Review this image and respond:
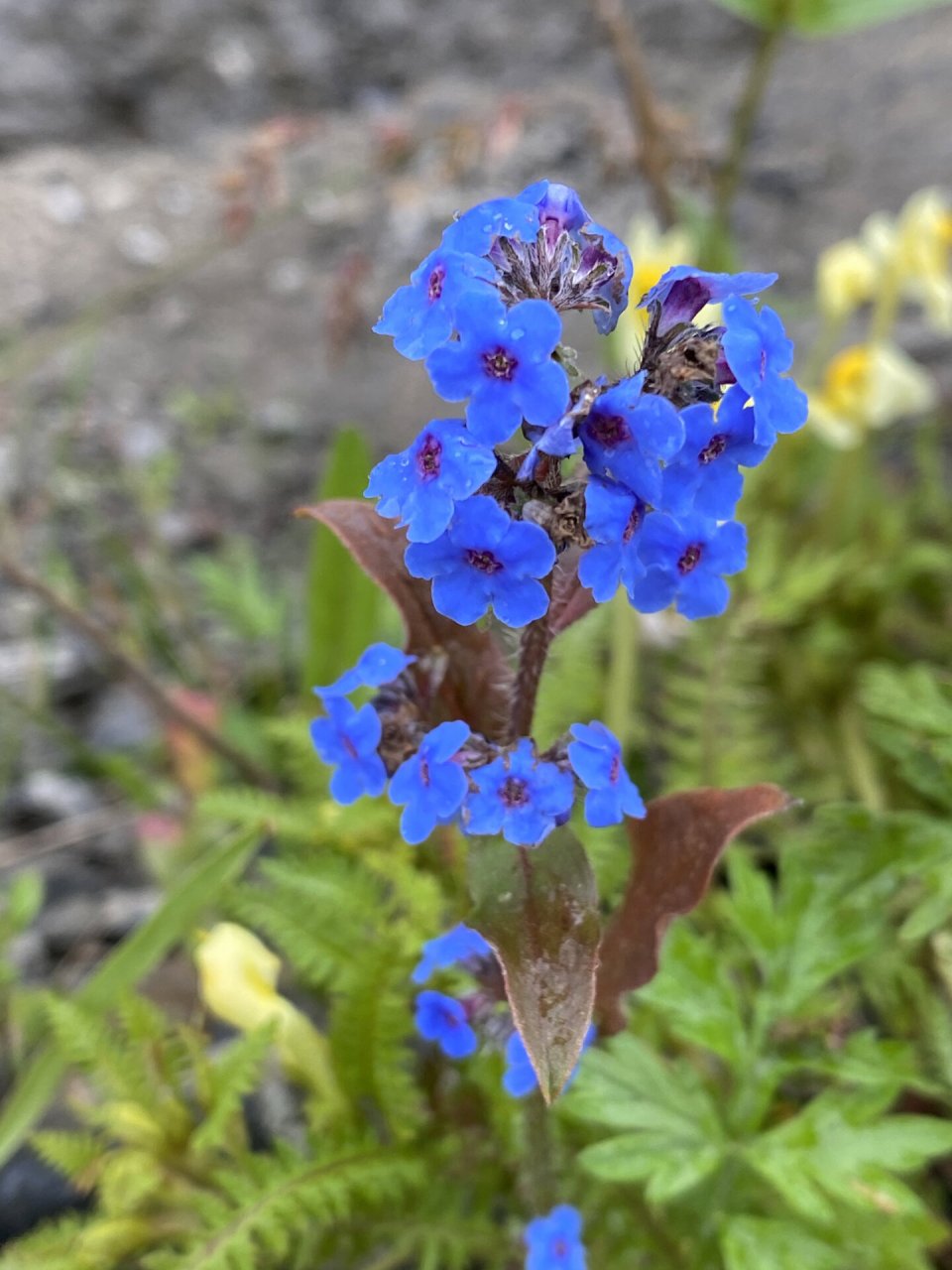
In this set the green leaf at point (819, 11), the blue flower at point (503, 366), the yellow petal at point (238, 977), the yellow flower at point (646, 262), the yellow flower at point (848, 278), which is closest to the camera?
the blue flower at point (503, 366)

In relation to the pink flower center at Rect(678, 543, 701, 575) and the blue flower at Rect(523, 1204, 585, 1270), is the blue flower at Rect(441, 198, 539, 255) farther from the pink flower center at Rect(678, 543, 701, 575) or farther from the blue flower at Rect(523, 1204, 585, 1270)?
the blue flower at Rect(523, 1204, 585, 1270)

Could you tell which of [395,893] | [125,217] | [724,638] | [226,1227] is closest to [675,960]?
[395,893]

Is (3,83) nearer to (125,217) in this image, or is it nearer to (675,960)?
(125,217)

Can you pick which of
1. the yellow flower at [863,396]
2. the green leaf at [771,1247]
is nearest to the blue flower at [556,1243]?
the green leaf at [771,1247]

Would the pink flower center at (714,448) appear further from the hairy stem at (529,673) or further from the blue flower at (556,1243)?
the blue flower at (556,1243)

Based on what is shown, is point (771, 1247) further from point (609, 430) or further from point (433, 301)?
point (433, 301)

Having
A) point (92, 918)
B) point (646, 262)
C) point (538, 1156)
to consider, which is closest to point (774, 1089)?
point (538, 1156)
